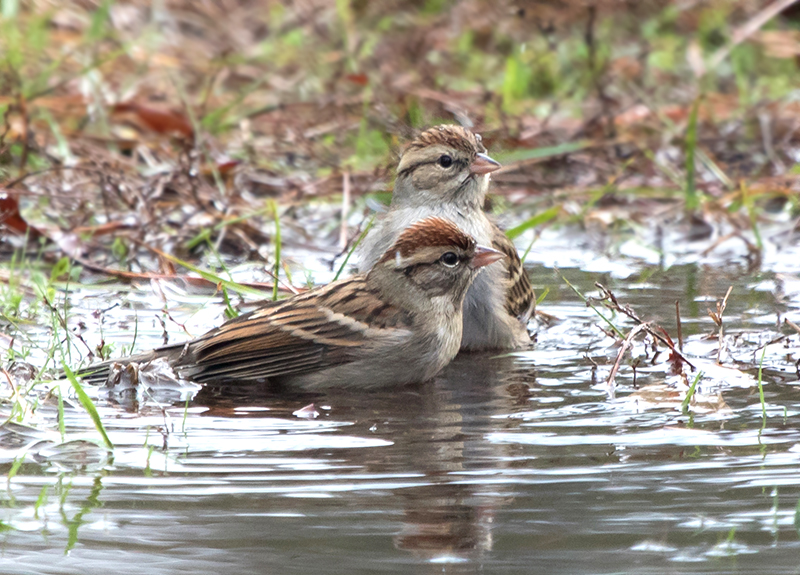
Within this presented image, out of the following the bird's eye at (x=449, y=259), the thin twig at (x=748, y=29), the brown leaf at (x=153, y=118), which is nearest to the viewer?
the bird's eye at (x=449, y=259)

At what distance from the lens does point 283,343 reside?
4879 millimetres

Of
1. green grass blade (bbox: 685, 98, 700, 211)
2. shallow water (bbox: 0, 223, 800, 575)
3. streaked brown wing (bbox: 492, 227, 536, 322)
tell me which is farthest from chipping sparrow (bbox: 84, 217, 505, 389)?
green grass blade (bbox: 685, 98, 700, 211)

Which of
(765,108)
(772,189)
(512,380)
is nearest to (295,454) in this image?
(512,380)

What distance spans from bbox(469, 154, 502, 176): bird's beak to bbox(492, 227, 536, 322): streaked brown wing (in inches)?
11.8

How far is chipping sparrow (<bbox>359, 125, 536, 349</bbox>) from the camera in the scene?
5.53 metres

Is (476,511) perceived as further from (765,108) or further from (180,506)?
(765,108)

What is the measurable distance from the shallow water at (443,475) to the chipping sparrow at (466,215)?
31 cm

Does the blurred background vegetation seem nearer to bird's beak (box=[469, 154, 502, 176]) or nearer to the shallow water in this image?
bird's beak (box=[469, 154, 502, 176])

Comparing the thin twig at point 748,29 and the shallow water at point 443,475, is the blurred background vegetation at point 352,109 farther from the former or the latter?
the shallow water at point 443,475

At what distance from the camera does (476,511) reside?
126 inches

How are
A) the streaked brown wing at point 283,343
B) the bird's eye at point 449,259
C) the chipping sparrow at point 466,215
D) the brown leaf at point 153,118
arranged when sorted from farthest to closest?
1. the brown leaf at point 153,118
2. the chipping sparrow at point 466,215
3. the bird's eye at point 449,259
4. the streaked brown wing at point 283,343

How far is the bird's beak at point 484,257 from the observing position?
16.9 feet

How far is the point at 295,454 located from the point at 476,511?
755 millimetres

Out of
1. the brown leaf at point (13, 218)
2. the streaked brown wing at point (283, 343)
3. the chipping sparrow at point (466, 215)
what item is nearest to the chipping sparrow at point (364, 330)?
the streaked brown wing at point (283, 343)
